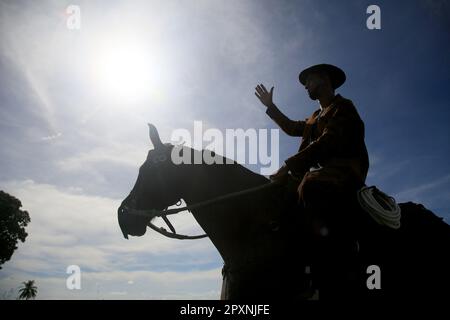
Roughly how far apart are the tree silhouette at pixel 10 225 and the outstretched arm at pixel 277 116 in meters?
51.3

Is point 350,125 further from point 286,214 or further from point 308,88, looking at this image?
point 286,214

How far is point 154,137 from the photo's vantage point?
198 inches

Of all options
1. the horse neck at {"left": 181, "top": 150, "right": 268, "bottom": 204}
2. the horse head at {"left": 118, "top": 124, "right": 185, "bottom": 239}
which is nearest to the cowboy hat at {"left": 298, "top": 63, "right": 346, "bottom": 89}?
the horse neck at {"left": 181, "top": 150, "right": 268, "bottom": 204}

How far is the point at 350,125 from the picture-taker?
3.92 m

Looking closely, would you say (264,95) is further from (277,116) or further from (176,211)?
(176,211)

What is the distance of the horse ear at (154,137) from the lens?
500 cm

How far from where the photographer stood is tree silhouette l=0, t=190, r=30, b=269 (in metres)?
42.0

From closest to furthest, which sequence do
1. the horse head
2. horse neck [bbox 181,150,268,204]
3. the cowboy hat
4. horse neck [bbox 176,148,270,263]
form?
horse neck [bbox 176,148,270,263]
horse neck [bbox 181,150,268,204]
the horse head
the cowboy hat

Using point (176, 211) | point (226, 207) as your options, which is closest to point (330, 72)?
point (226, 207)

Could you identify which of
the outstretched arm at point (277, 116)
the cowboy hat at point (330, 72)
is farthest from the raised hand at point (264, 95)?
the cowboy hat at point (330, 72)

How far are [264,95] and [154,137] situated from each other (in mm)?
2844

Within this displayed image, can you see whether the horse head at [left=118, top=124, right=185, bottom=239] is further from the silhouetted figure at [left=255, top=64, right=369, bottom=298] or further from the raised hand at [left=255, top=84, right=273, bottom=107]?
the raised hand at [left=255, top=84, right=273, bottom=107]
